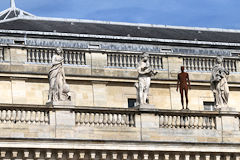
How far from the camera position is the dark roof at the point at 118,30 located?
52.0 metres

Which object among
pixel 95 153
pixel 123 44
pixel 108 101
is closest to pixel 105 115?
pixel 95 153

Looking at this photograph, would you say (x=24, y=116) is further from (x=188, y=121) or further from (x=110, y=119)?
(x=188, y=121)

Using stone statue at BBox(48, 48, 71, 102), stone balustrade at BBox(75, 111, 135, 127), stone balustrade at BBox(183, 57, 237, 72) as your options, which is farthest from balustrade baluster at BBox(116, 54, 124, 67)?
stone statue at BBox(48, 48, 71, 102)

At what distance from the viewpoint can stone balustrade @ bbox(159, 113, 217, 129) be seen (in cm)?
4366

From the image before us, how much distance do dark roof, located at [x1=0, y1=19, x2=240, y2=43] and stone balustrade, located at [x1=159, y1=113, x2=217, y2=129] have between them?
9.56m

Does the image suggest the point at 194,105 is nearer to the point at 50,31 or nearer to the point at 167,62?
the point at 167,62

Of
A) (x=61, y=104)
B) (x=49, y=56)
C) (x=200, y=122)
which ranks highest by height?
(x=49, y=56)

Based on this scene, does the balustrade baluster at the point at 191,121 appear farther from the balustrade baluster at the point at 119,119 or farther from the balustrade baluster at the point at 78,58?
the balustrade baluster at the point at 78,58

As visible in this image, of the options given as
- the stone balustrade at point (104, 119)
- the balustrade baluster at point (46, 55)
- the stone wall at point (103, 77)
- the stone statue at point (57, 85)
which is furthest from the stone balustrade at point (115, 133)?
the balustrade baluster at point (46, 55)

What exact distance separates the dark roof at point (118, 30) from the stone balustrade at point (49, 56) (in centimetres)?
270

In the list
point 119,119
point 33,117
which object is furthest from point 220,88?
point 33,117

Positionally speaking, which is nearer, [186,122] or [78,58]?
[186,122]

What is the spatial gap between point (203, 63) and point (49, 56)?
259 inches

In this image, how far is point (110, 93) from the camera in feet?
159
